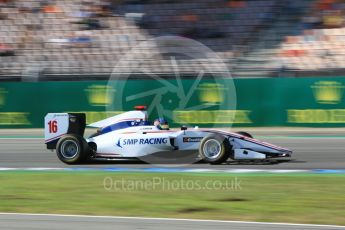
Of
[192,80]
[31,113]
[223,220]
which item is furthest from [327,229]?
[31,113]

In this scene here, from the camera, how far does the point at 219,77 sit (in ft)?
65.3

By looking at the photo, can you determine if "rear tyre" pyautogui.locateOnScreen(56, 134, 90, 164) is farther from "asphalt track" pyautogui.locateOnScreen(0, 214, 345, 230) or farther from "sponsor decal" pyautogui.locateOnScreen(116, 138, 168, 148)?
"asphalt track" pyautogui.locateOnScreen(0, 214, 345, 230)

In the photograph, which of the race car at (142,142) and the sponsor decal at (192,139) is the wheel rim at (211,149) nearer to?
the race car at (142,142)

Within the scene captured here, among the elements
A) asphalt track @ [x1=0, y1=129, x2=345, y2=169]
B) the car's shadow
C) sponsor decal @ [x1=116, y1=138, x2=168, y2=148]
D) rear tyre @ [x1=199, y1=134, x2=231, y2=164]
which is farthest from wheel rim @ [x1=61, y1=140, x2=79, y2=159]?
rear tyre @ [x1=199, y1=134, x2=231, y2=164]

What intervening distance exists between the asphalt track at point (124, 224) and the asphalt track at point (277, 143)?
4523mm

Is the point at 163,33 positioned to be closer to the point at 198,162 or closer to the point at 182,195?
the point at 198,162

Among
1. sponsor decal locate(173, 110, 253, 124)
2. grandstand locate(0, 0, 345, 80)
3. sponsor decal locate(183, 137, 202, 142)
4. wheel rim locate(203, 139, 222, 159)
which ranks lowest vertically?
wheel rim locate(203, 139, 222, 159)

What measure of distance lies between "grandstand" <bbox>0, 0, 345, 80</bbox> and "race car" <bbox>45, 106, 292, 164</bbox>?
9.42 metres

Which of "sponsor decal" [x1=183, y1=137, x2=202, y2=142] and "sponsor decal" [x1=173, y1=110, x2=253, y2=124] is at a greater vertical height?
"sponsor decal" [x1=173, y1=110, x2=253, y2=124]

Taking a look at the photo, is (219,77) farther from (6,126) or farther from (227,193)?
(227,193)

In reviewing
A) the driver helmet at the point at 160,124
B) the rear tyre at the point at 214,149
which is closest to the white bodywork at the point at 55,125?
the driver helmet at the point at 160,124

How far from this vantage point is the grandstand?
20.7m

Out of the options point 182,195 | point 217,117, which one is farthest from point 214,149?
point 217,117

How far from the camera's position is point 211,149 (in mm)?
10664
